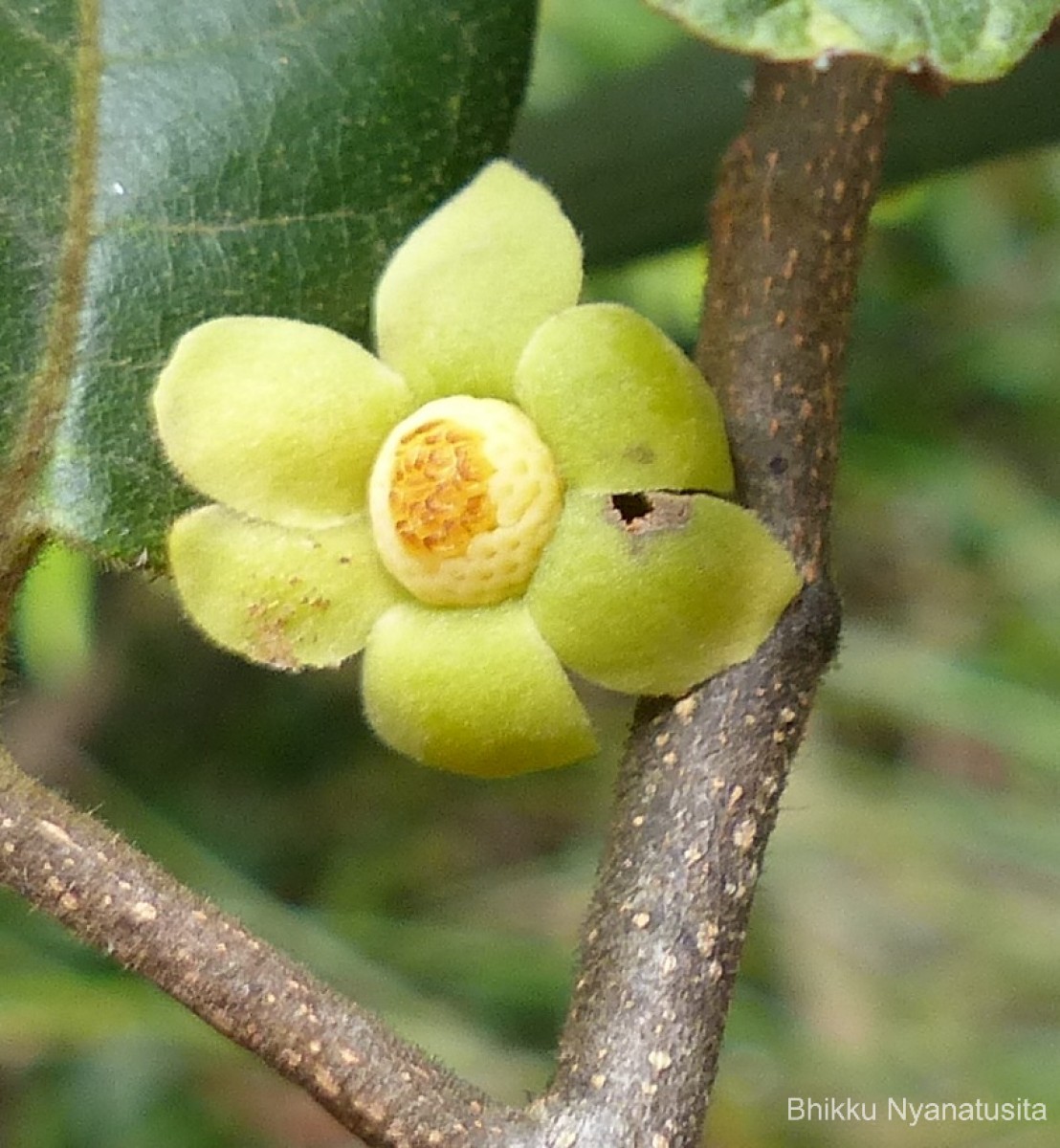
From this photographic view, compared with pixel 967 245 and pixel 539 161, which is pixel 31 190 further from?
pixel 967 245

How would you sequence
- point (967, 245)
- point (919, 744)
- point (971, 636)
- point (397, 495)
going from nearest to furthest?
1. point (397, 495)
2. point (967, 245)
3. point (971, 636)
4. point (919, 744)

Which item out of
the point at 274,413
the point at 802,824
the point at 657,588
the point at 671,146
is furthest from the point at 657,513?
the point at 802,824

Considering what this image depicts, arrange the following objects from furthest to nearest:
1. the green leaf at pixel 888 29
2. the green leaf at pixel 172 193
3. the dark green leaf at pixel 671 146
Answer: the dark green leaf at pixel 671 146, the green leaf at pixel 172 193, the green leaf at pixel 888 29

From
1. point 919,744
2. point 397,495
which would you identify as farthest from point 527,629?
point 919,744

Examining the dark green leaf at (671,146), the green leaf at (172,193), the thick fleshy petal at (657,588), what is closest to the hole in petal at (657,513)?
the thick fleshy petal at (657,588)

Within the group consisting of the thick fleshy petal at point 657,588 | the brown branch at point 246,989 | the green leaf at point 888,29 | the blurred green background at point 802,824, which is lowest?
the blurred green background at point 802,824

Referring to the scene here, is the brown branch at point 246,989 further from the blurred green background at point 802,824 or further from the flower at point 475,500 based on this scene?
the blurred green background at point 802,824

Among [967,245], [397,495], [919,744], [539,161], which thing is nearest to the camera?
[397,495]

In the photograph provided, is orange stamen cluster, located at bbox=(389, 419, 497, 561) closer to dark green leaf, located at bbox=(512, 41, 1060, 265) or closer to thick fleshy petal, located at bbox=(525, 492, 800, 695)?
thick fleshy petal, located at bbox=(525, 492, 800, 695)
